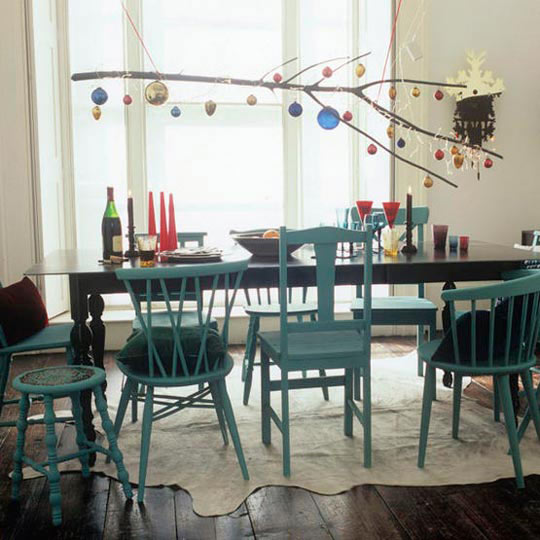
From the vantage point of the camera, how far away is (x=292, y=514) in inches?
86.4

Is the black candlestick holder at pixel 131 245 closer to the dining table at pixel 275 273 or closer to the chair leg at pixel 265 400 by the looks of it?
the dining table at pixel 275 273

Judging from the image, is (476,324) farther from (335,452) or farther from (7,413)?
(7,413)

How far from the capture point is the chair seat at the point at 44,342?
9.29 ft

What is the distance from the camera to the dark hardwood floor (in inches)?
81.8

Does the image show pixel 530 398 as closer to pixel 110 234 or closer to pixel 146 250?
pixel 146 250

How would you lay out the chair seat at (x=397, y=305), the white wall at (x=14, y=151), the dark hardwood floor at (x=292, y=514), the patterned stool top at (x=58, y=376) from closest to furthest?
the dark hardwood floor at (x=292, y=514) < the patterned stool top at (x=58, y=376) < the chair seat at (x=397, y=305) < the white wall at (x=14, y=151)

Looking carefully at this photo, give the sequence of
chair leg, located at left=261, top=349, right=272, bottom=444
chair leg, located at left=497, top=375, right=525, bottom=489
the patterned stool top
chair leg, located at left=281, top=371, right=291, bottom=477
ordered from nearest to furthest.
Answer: the patterned stool top → chair leg, located at left=497, top=375, right=525, bottom=489 → chair leg, located at left=281, top=371, right=291, bottom=477 → chair leg, located at left=261, top=349, right=272, bottom=444

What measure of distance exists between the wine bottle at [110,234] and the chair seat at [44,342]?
414 mm

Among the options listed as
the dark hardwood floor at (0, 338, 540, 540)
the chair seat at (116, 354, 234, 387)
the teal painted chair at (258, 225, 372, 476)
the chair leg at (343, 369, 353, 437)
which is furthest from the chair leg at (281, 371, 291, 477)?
the chair leg at (343, 369, 353, 437)

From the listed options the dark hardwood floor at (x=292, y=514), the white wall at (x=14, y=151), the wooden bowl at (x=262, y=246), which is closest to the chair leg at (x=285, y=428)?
the dark hardwood floor at (x=292, y=514)

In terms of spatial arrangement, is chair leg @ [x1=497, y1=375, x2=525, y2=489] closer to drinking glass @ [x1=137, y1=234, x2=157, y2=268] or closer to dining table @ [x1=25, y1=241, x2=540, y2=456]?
dining table @ [x1=25, y1=241, x2=540, y2=456]

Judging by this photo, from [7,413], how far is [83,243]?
1.77 metres

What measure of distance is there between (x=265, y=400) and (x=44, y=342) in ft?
3.19

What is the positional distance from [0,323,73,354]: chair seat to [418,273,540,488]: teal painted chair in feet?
4.95
